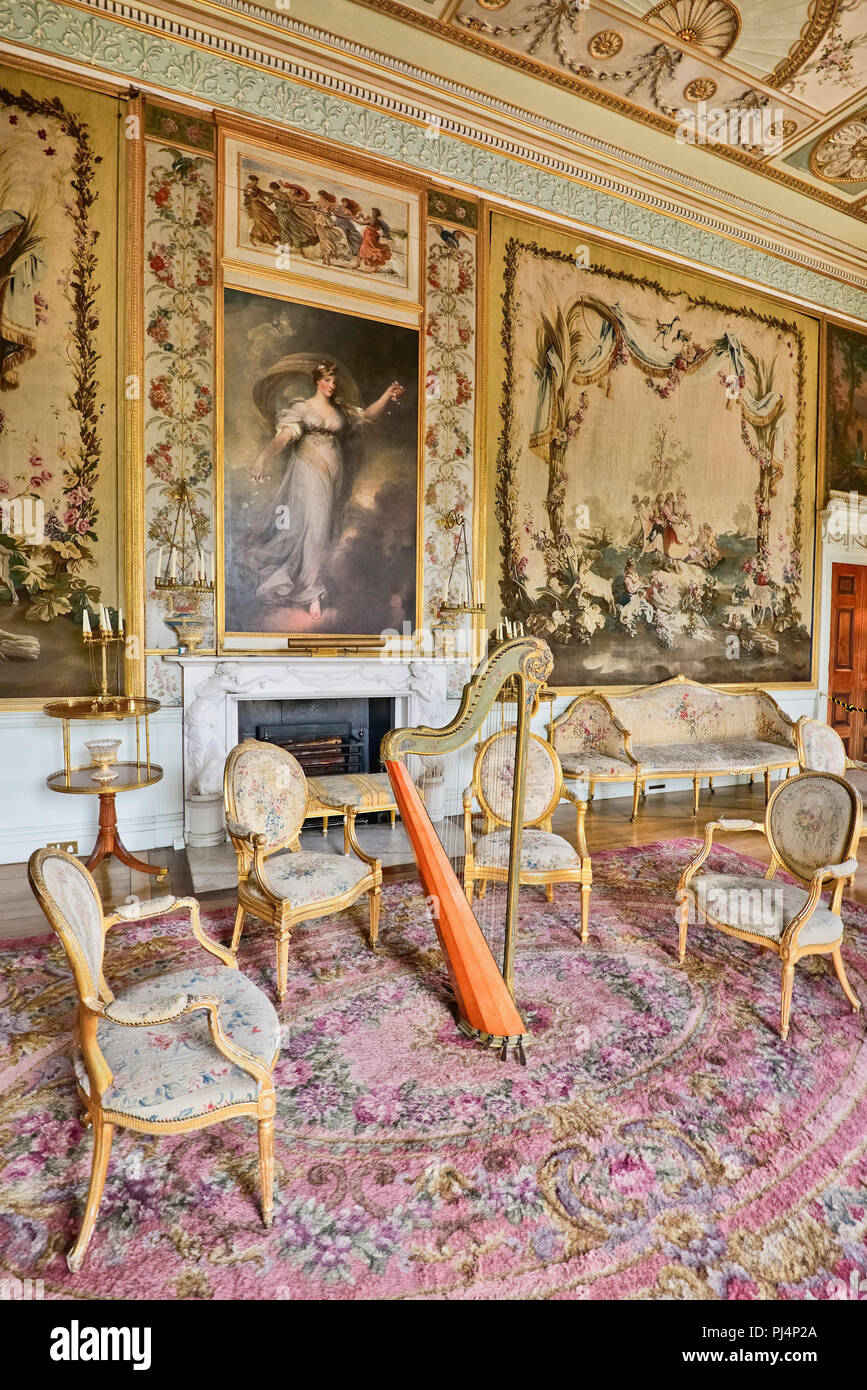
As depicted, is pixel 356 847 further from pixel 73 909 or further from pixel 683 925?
pixel 73 909

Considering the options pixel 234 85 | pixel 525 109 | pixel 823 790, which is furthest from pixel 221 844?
pixel 525 109

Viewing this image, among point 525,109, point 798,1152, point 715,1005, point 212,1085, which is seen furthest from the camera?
point 525,109

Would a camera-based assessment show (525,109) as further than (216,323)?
Yes

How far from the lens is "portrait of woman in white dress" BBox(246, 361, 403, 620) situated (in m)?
5.08

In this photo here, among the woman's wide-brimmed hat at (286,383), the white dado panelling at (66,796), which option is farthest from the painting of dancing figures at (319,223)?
the white dado panelling at (66,796)

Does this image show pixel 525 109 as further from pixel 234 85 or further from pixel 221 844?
pixel 221 844

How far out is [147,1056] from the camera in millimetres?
1839

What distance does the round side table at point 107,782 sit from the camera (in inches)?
155

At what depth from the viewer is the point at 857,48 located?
509 centimetres

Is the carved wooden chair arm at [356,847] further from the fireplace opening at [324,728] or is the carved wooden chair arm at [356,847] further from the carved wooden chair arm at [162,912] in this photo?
the fireplace opening at [324,728]

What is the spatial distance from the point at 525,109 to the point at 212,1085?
6.69 meters

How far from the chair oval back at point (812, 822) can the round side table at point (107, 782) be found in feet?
10.6
